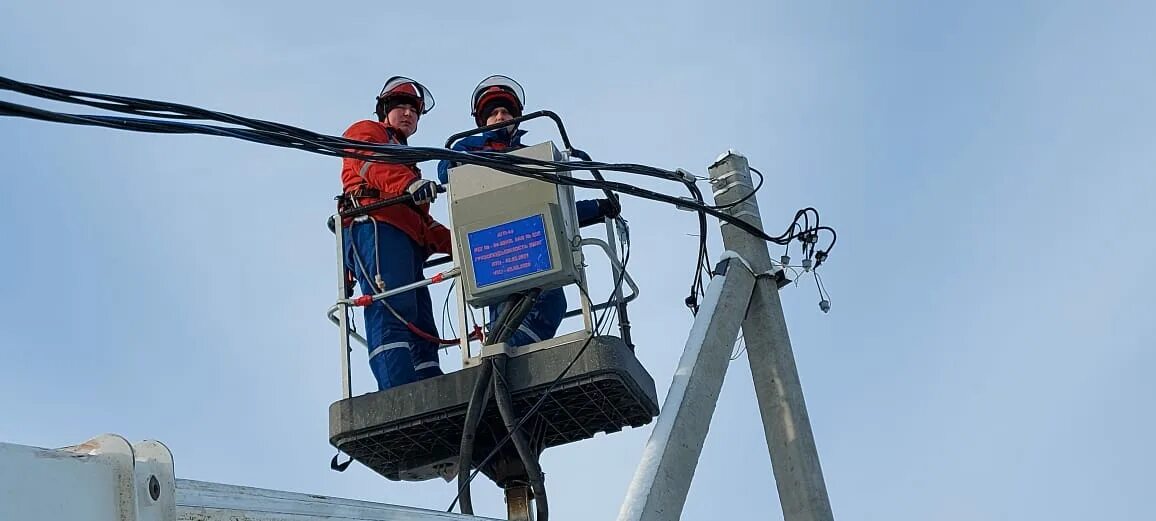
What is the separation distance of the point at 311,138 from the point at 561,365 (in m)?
1.90

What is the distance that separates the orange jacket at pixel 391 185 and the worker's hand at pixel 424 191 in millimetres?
162

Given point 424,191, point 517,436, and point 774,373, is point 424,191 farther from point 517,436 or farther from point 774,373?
point 774,373

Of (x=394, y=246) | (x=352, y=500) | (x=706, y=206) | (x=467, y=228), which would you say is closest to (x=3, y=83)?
(x=352, y=500)

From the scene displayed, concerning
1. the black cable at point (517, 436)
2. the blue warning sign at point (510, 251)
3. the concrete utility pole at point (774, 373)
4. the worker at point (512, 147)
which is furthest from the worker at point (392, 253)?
the concrete utility pole at point (774, 373)

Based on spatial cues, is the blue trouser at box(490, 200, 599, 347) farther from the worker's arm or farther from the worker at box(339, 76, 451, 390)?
the worker's arm

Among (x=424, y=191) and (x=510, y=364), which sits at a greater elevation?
(x=424, y=191)

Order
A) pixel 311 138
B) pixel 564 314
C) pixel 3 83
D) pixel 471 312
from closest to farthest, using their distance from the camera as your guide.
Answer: pixel 3 83 → pixel 311 138 → pixel 471 312 → pixel 564 314

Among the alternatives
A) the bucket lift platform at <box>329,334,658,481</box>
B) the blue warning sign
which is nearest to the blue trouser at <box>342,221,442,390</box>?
the bucket lift platform at <box>329,334,658,481</box>

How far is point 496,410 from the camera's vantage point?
6.09 m

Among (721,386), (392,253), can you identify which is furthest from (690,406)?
(392,253)

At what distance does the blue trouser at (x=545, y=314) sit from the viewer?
6.37 m

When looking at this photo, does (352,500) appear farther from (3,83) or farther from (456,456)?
(456,456)

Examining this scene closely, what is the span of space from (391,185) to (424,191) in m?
0.31

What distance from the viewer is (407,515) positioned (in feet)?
10.9
